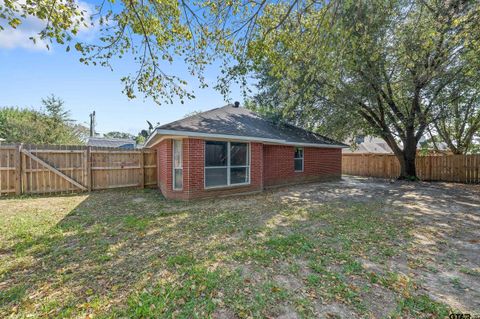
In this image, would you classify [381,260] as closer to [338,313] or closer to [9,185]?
[338,313]

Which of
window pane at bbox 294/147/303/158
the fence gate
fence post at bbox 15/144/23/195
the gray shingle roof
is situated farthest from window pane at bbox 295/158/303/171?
fence post at bbox 15/144/23/195

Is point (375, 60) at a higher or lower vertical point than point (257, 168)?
higher

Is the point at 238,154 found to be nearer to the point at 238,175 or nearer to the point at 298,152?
the point at 238,175

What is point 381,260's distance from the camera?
3664 mm

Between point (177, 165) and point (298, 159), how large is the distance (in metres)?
7.20

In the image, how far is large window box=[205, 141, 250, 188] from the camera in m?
8.38

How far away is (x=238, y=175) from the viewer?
917 centimetres

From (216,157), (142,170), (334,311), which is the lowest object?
(334,311)

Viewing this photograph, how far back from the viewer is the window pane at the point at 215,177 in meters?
8.38

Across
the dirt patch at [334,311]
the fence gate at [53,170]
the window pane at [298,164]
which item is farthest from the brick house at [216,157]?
the dirt patch at [334,311]

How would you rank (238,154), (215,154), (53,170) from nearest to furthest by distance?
(215,154)
(53,170)
(238,154)

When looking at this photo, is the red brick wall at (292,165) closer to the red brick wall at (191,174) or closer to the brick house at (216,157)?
the brick house at (216,157)

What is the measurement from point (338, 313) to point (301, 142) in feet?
33.1

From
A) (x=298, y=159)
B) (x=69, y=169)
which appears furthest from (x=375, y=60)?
(x=69, y=169)
